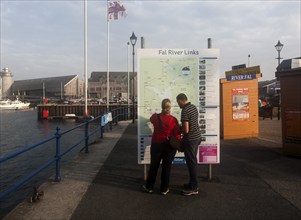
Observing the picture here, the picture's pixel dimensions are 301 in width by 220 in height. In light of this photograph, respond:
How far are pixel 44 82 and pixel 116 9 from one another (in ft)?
462

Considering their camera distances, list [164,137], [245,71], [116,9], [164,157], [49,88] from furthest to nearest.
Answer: [49,88] < [116,9] < [245,71] < [164,157] < [164,137]

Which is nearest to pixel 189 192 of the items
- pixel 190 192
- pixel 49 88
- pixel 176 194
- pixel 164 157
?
pixel 190 192

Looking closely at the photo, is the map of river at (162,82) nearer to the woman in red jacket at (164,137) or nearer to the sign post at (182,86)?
the sign post at (182,86)

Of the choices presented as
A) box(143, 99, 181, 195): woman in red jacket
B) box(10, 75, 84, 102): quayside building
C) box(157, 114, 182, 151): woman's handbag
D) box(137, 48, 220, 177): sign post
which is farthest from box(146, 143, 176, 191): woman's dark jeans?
box(10, 75, 84, 102): quayside building

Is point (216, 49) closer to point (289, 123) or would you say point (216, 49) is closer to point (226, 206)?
point (226, 206)

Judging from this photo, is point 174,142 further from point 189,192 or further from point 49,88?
point 49,88

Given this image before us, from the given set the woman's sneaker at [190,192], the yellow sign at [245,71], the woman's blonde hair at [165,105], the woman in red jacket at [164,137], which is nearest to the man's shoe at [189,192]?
the woman's sneaker at [190,192]

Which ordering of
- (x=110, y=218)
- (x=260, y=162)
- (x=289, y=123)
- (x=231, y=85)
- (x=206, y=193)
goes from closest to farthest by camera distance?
(x=110, y=218) < (x=206, y=193) < (x=260, y=162) < (x=289, y=123) < (x=231, y=85)

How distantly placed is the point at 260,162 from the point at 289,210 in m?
3.70

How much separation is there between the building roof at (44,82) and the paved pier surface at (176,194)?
499ft

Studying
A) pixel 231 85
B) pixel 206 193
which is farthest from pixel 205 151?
pixel 231 85

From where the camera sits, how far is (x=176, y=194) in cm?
611

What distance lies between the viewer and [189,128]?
602cm

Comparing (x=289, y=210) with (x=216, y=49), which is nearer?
(x=289, y=210)
